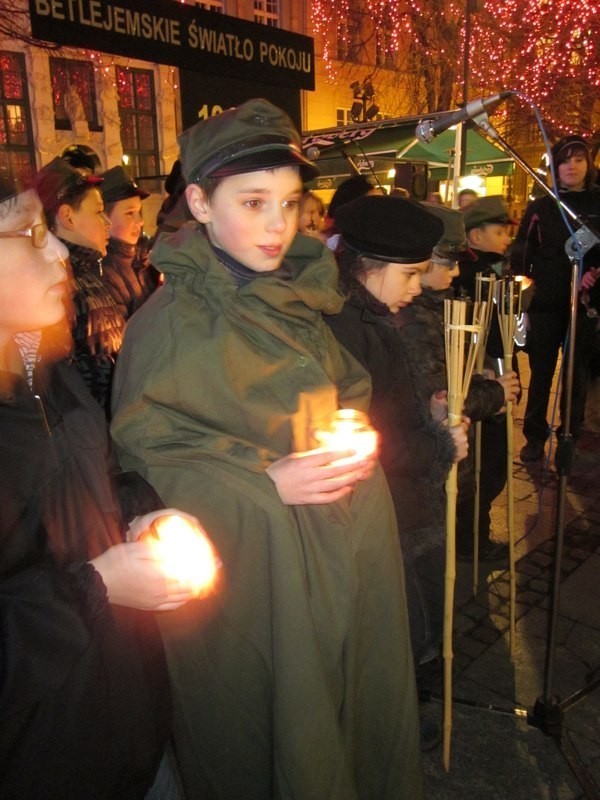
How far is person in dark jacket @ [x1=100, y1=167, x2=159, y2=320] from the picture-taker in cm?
406

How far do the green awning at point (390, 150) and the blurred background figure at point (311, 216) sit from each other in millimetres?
934

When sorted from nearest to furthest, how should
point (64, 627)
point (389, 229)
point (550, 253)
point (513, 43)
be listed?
1. point (64, 627)
2. point (389, 229)
3. point (550, 253)
4. point (513, 43)

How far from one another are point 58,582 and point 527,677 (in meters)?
2.45

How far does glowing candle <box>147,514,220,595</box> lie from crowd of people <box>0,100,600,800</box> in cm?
2

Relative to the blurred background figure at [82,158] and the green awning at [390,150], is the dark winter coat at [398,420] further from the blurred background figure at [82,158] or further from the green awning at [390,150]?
the green awning at [390,150]

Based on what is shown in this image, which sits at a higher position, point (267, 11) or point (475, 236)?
point (267, 11)

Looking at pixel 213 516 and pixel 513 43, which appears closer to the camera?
pixel 213 516

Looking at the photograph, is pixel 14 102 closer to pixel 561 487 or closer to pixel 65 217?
pixel 65 217

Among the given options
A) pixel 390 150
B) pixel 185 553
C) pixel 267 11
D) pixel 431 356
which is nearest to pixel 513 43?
pixel 267 11

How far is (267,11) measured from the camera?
77.2 ft

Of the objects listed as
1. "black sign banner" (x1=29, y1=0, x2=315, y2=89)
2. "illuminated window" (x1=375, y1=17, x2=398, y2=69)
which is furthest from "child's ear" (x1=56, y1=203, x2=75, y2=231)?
A: "illuminated window" (x1=375, y1=17, x2=398, y2=69)

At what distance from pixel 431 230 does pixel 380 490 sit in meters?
1.02

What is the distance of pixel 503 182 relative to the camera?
30.0m

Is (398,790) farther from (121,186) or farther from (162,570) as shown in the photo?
(121,186)
